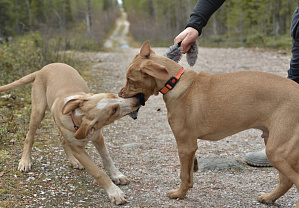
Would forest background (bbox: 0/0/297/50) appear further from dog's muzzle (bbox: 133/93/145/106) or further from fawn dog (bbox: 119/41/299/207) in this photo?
fawn dog (bbox: 119/41/299/207)

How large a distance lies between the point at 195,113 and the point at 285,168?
3.68 ft

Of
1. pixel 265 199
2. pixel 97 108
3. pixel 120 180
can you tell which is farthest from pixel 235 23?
pixel 97 108

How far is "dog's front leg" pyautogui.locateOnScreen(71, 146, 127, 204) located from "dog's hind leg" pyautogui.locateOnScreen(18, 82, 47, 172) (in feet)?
3.50

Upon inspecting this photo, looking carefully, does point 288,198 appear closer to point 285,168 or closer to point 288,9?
point 285,168

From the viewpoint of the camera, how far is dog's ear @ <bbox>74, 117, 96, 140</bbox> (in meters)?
3.95

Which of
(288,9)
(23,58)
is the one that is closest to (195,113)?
(23,58)

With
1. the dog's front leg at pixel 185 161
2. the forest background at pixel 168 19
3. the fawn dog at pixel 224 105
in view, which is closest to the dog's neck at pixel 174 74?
the fawn dog at pixel 224 105

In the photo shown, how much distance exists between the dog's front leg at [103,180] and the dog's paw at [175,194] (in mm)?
603

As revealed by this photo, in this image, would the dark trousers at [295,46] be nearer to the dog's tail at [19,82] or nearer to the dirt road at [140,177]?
the dirt road at [140,177]

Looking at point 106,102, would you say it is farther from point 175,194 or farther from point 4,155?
point 4,155

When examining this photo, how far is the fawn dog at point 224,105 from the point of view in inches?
128

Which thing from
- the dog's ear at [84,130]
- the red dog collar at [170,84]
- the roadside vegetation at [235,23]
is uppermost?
the red dog collar at [170,84]

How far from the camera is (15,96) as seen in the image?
8344 millimetres

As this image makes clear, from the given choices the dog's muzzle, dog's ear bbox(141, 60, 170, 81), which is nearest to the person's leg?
dog's ear bbox(141, 60, 170, 81)
